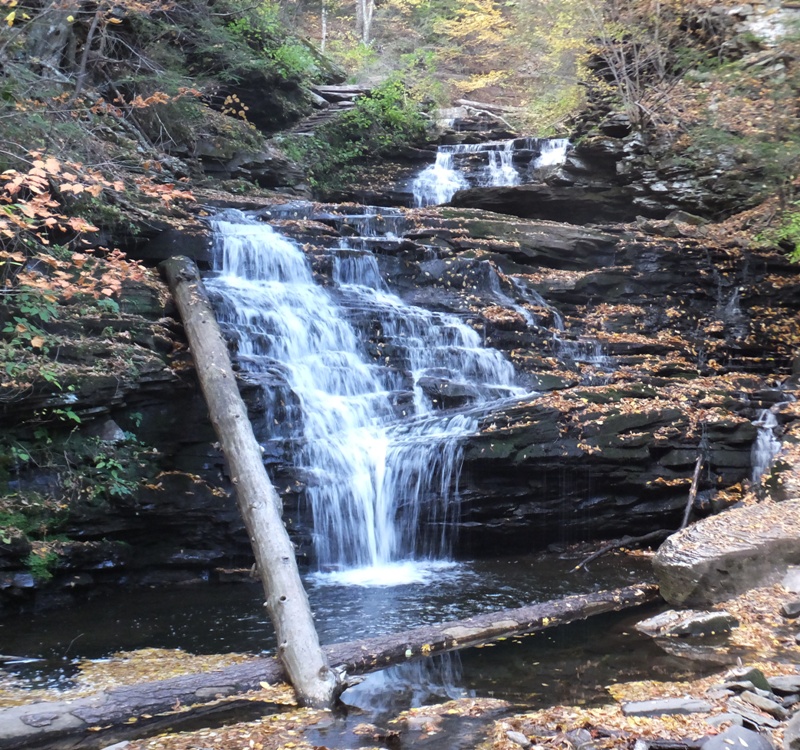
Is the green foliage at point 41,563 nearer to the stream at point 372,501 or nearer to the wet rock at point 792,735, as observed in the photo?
the stream at point 372,501

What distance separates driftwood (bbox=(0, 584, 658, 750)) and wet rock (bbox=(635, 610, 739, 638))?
553 mm

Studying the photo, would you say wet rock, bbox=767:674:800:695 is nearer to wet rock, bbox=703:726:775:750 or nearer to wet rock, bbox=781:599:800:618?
wet rock, bbox=703:726:775:750

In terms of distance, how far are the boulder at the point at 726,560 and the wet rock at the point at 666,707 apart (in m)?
2.64

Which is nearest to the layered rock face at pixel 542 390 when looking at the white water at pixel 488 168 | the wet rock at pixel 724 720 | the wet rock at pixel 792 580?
the wet rock at pixel 792 580

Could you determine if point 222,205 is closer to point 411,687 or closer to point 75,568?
point 75,568

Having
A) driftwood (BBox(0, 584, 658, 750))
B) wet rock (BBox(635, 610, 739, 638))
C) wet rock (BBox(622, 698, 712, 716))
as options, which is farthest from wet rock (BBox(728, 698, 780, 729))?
driftwood (BBox(0, 584, 658, 750))

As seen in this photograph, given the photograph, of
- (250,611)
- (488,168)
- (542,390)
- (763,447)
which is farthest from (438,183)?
(250,611)

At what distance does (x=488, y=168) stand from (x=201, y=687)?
1586 cm

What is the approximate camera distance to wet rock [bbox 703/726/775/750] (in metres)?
3.16

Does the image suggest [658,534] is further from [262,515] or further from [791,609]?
[262,515]

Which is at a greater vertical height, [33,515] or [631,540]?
[33,515]

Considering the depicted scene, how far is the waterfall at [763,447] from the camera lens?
369 inches

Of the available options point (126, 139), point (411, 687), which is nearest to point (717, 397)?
point (411, 687)

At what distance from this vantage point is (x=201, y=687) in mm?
4465
